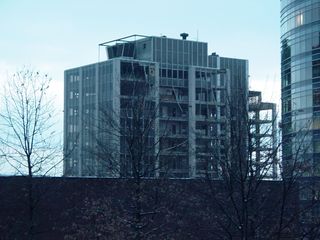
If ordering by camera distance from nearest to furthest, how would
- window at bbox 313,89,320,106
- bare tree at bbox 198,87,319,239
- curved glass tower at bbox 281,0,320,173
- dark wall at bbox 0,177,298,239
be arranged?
1. bare tree at bbox 198,87,319,239
2. dark wall at bbox 0,177,298,239
3. window at bbox 313,89,320,106
4. curved glass tower at bbox 281,0,320,173

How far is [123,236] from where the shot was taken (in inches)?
776

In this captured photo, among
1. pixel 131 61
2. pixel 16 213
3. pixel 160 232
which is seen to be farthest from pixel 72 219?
pixel 131 61

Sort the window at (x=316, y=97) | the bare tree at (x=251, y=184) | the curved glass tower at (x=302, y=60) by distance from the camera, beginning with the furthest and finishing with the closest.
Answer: the curved glass tower at (x=302, y=60) < the window at (x=316, y=97) < the bare tree at (x=251, y=184)

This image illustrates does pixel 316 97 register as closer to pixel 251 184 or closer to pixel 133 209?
pixel 133 209

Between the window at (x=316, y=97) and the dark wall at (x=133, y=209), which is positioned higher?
the window at (x=316, y=97)

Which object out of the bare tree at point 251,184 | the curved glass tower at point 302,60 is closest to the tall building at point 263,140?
the bare tree at point 251,184

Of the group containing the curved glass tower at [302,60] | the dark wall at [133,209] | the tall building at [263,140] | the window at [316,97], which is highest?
the curved glass tower at [302,60]

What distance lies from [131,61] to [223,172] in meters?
67.6

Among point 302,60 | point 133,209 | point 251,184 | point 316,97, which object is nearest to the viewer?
point 251,184

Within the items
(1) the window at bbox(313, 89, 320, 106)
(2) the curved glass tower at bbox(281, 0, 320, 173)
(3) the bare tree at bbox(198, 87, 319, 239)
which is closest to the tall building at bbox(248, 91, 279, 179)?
(3) the bare tree at bbox(198, 87, 319, 239)

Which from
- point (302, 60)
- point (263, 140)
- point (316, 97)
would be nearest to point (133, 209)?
point (263, 140)

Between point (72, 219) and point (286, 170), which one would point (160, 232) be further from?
point (286, 170)

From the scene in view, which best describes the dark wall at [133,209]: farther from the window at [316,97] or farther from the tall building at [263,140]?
the window at [316,97]

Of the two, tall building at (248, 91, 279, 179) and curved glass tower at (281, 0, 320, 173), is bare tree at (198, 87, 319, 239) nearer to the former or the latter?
tall building at (248, 91, 279, 179)
